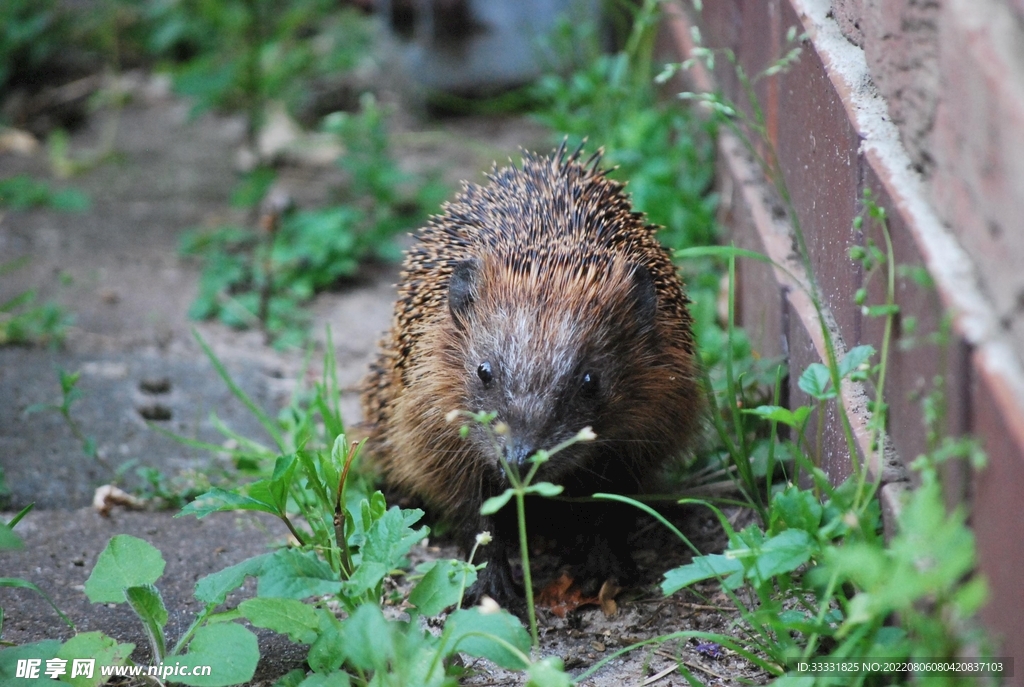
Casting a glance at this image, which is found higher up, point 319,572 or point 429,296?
point 429,296

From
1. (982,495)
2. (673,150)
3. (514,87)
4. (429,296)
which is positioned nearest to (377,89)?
(514,87)

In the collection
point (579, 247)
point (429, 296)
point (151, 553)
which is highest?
point (579, 247)

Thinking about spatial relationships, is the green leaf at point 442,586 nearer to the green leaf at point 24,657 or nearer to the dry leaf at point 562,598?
the dry leaf at point 562,598

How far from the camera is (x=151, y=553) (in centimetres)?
312

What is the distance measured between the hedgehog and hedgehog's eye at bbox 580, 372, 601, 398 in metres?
0.01

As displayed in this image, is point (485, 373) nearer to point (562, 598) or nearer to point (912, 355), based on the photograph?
→ point (562, 598)

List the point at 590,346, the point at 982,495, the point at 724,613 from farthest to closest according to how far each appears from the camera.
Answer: the point at 590,346
the point at 724,613
the point at 982,495

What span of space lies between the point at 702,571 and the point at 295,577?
1092mm

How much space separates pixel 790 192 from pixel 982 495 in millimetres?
2119

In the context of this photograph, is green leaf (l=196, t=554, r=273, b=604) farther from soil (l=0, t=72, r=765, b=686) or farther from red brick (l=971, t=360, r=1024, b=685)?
red brick (l=971, t=360, r=1024, b=685)

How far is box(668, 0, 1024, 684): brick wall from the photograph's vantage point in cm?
→ 211

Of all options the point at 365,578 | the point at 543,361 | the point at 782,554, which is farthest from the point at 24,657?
the point at 782,554

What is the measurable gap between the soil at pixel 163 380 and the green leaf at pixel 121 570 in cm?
25

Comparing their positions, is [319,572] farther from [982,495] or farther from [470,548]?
[982,495]
